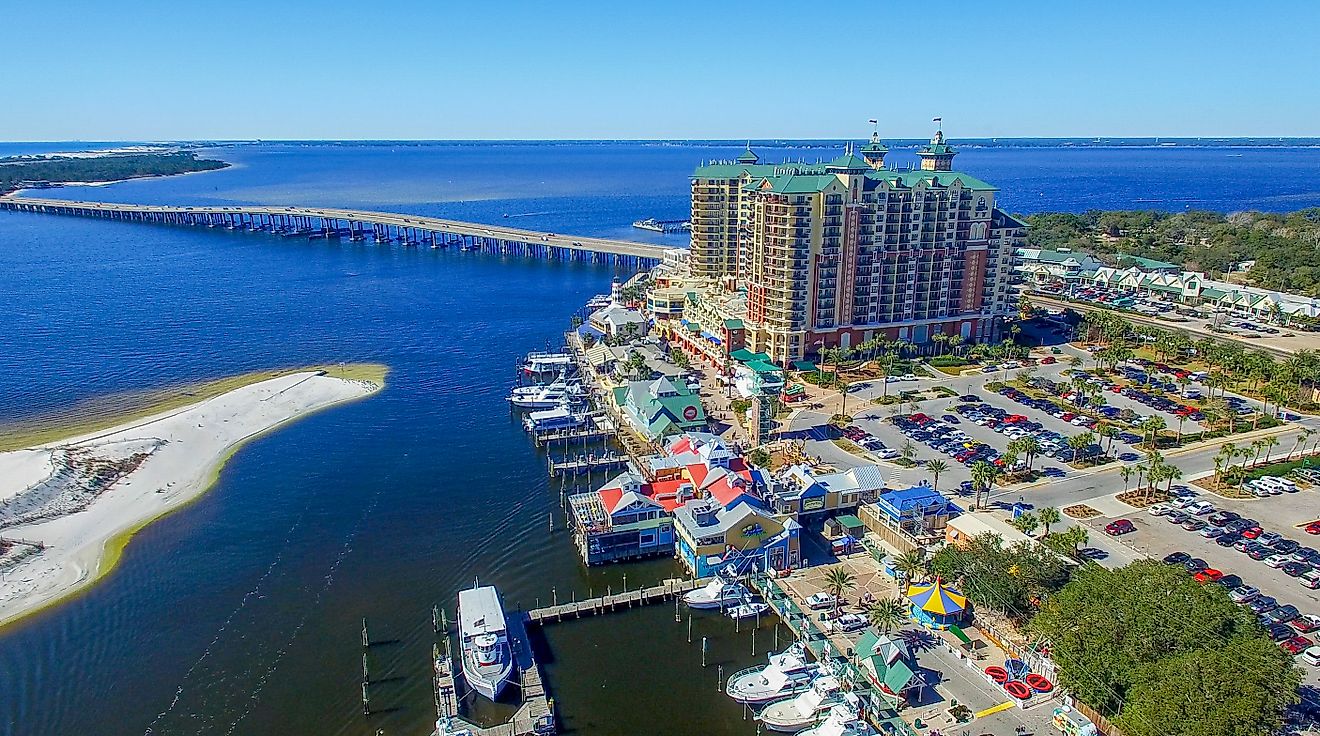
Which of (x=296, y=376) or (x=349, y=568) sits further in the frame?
(x=296, y=376)

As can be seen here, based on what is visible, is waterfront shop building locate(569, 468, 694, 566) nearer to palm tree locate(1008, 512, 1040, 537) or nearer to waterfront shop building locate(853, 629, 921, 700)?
waterfront shop building locate(853, 629, 921, 700)

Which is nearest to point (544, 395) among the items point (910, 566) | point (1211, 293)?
point (910, 566)

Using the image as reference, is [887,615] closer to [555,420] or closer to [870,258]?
[555,420]

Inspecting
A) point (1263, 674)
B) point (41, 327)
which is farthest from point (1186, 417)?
point (41, 327)

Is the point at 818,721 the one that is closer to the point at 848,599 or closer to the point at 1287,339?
the point at 848,599

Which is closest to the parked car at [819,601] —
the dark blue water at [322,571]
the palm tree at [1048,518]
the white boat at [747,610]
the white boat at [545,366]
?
the white boat at [747,610]

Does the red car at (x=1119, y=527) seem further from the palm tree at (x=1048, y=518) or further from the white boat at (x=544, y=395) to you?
the white boat at (x=544, y=395)

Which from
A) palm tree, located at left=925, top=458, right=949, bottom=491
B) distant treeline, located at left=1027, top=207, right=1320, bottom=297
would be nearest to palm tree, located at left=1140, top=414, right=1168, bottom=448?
palm tree, located at left=925, top=458, right=949, bottom=491
